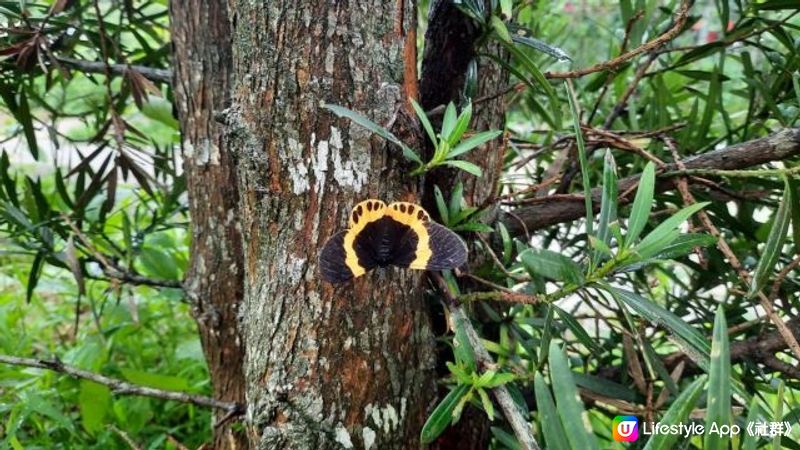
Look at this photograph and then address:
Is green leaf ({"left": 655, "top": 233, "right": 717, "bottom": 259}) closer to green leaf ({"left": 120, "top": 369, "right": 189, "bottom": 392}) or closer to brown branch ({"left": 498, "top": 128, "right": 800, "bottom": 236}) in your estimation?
brown branch ({"left": 498, "top": 128, "right": 800, "bottom": 236})

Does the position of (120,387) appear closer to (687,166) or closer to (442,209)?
(442,209)

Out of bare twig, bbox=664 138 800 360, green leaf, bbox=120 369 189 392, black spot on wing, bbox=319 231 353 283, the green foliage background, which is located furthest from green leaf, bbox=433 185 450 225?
green leaf, bbox=120 369 189 392

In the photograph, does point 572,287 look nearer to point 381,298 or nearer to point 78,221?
point 381,298

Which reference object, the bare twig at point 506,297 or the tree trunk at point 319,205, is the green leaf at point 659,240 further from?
the tree trunk at point 319,205

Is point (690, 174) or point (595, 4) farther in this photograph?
point (595, 4)

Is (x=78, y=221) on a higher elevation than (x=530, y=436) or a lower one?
higher

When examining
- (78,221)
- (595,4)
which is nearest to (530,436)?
(78,221)

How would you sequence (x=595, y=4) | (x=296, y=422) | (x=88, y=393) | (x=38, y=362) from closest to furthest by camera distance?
(x=296, y=422) → (x=38, y=362) → (x=88, y=393) → (x=595, y=4)
